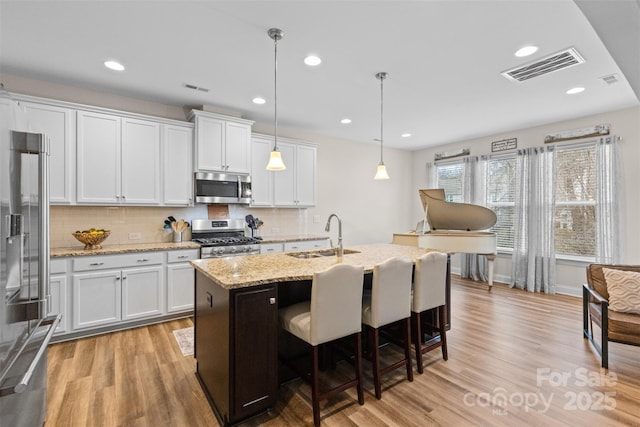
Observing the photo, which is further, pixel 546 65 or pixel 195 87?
pixel 195 87

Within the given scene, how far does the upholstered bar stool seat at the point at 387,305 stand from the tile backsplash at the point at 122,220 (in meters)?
2.96

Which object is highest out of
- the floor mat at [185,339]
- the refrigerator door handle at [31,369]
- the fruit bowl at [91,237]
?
the fruit bowl at [91,237]

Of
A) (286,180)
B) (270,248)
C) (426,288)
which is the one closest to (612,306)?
(426,288)

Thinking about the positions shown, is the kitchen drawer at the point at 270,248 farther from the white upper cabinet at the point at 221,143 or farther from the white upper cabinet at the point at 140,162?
the white upper cabinet at the point at 140,162

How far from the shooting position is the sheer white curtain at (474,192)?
5.84m

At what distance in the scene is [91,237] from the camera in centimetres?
329

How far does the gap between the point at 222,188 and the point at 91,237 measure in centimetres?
159

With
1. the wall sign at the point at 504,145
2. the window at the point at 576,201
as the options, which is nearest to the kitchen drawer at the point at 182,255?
the wall sign at the point at 504,145

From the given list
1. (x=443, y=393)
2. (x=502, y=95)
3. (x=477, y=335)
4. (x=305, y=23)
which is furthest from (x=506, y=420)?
(x=502, y=95)

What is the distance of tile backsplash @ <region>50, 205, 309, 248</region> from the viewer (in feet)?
11.4

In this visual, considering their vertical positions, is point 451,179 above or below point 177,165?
above

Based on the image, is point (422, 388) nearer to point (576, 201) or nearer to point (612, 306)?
point (612, 306)

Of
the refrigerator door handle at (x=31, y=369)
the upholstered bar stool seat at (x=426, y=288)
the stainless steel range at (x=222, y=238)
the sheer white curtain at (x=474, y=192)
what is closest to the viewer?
the refrigerator door handle at (x=31, y=369)

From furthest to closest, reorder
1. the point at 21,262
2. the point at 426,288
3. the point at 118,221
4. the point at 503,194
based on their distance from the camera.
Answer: the point at 503,194
the point at 118,221
the point at 426,288
the point at 21,262
